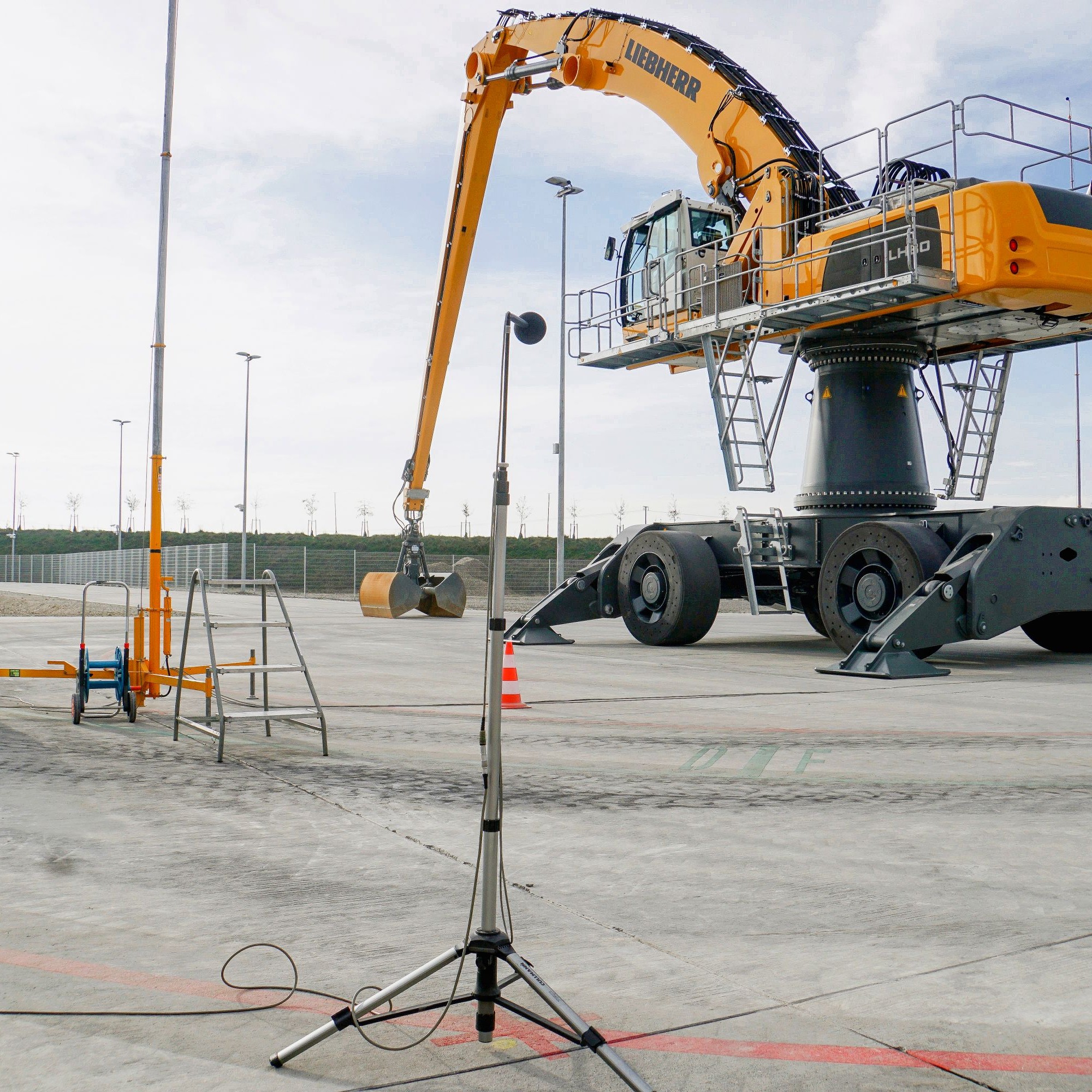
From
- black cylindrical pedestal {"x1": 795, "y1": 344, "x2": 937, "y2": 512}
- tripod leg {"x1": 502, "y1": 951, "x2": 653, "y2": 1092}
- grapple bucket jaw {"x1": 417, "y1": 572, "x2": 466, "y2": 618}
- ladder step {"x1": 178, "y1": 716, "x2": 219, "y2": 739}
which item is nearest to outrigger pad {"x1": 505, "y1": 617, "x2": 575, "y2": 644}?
black cylindrical pedestal {"x1": 795, "y1": 344, "x2": 937, "y2": 512}

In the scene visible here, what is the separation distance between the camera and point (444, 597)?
24.9 m

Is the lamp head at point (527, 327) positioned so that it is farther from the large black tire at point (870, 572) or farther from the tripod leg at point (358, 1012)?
the large black tire at point (870, 572)

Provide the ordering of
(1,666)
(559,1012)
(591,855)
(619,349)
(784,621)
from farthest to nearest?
(784,621), (619,349), (1,666), (591,855), (559,1012)

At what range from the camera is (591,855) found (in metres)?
4.63

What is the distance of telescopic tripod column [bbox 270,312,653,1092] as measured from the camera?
2740mm

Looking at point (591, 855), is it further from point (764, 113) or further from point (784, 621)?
point (784, 621)

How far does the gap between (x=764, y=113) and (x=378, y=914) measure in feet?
46.4

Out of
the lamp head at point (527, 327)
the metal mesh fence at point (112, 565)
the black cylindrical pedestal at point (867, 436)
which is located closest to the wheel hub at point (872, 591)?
the black cylindrical pedestal at point (867, 436)

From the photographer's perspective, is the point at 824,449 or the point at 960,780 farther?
the point at 824,449

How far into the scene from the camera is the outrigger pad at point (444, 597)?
81.5ft

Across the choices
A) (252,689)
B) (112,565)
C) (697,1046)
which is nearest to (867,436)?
(252,689)

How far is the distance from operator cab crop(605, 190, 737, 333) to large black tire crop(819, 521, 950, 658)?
4.30 m

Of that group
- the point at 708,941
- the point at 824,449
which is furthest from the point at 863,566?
the point at 708,941

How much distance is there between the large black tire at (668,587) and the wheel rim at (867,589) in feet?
6.45
